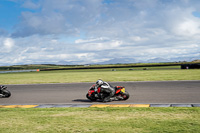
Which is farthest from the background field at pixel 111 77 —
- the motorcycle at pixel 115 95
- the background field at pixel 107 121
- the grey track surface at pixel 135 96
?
the background field at pixel 107 121

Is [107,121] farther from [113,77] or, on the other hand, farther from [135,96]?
[113,77]

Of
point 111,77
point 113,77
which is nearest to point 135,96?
point 113,77

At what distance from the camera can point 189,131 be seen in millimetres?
5348

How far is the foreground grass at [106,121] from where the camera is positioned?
5.78 m

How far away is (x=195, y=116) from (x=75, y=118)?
3.90m

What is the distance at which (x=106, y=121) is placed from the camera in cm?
660

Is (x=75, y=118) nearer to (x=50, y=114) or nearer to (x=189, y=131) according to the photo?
(x=50, y=114)

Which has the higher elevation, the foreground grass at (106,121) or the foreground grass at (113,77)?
the foreground grass at (113,77)

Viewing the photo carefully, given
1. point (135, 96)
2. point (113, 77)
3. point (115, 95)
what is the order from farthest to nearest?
point (113, 77)
point (135, 96)
point (115, 95)

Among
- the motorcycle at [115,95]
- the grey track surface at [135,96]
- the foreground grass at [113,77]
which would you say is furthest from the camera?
the foreground grass at [113,77]

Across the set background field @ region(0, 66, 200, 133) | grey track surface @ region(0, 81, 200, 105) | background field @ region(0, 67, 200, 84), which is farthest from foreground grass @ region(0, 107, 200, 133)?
background field @ region(0, 67, 200, 84)

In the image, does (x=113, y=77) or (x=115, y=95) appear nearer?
(x=115, y=95)

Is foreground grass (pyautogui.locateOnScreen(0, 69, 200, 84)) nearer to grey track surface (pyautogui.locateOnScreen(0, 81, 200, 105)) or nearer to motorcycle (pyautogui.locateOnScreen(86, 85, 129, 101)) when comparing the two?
grey track surface (pyautogui.locateOnScreen(0, 81, 200, 105))

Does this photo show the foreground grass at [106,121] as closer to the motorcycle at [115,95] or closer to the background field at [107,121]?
the background field at [107,121]
